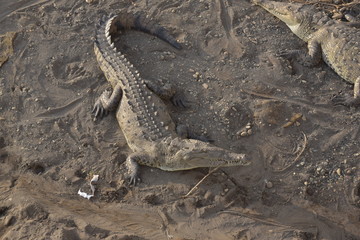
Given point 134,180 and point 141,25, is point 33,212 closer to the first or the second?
point 134,180

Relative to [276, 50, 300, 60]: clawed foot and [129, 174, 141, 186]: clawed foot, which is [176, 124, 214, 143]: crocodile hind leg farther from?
[276, 50, 300, 60]: clawed foot

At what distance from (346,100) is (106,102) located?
3596mm

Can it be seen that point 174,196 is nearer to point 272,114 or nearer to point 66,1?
point 272,114

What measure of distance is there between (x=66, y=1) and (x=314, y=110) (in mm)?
4795

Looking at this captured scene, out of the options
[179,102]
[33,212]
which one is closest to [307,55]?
[179,102]

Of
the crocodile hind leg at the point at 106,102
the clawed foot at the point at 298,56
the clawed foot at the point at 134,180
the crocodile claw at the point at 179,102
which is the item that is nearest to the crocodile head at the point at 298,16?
the clawed foot at the point at 298,56

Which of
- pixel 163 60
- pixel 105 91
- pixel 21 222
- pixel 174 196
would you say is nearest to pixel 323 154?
pixel 174 196

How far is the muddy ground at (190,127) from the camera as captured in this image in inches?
195

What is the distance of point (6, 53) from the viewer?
668cm

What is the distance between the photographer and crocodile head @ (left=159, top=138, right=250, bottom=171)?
5027 millimetres

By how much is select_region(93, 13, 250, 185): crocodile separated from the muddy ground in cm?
19

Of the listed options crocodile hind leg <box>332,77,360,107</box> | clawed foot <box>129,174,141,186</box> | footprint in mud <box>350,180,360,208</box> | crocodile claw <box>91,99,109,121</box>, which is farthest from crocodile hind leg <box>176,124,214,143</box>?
crocodile hind leg <box>332,77,360,107</box>

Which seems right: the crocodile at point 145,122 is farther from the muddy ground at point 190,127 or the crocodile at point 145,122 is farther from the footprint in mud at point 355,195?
the footprint in mud at point 355,195

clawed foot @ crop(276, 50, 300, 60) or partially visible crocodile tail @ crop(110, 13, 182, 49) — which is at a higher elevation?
A: partially visible crocodile tail @ crop(110, 13, 182, 49)
